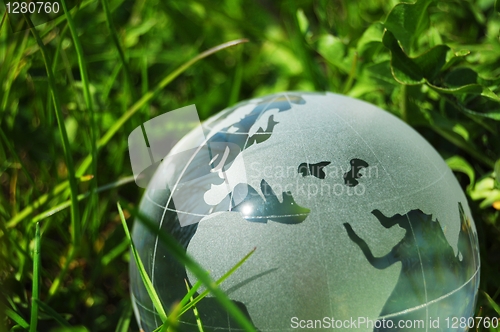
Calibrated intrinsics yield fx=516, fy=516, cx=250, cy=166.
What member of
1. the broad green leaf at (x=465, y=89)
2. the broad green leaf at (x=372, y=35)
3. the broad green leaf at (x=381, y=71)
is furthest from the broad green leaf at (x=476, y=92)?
the broad green leaf at (x=372, y=35)

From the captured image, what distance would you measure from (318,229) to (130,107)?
877 millimetres

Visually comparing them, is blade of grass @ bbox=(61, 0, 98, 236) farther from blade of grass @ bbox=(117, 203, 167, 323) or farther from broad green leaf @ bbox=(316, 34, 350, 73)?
broad green leaf @ bbox=(316, 34, 350, 73)

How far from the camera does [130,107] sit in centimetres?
152

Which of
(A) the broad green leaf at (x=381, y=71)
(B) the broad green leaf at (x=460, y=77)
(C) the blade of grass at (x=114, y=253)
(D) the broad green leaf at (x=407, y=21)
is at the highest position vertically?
(D) the broad green leaf at (x=407, y=21)

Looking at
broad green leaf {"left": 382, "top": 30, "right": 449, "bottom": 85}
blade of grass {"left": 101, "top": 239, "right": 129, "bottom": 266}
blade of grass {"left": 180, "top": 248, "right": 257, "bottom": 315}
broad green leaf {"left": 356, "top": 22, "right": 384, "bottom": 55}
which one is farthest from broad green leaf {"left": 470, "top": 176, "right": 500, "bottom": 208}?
blade of grass {"left": 101, "top": 239, "right": 129, "bottom": 266}

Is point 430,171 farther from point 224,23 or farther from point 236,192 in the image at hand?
point 224,23

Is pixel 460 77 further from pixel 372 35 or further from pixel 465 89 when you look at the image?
pixel 372 35

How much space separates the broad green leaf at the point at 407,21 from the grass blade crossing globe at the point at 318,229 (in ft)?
0.89

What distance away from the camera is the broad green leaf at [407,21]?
43.3 inches

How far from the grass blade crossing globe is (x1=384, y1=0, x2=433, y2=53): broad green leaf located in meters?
0.27

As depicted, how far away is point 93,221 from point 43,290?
0.70ft

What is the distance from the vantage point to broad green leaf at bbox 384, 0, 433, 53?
1.10 meters

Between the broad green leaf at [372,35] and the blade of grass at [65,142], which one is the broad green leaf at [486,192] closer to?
the broad green leaf at [372,35]

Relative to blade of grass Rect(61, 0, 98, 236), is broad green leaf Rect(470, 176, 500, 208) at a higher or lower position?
lower
